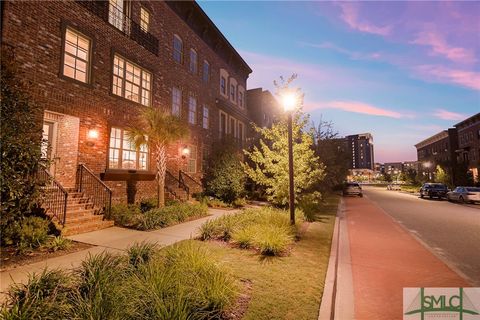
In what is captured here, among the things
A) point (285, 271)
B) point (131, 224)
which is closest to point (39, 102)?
point (131, 224)

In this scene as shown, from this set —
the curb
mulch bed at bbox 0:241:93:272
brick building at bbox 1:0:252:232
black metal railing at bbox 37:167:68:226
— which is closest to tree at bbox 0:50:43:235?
mulch bed at bbox 0:241:93:272

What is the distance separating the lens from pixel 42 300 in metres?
3.45

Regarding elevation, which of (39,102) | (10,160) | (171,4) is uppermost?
(171,4)

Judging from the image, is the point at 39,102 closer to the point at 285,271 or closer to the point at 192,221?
the point at 192,221

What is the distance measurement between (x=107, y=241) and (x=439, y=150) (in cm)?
7514

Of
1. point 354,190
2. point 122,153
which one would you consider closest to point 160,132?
point 122,153

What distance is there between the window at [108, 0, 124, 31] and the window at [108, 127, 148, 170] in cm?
521

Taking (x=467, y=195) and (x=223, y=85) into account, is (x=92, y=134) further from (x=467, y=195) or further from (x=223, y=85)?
(x=467, y=195)

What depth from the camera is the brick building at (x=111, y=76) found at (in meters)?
9.63

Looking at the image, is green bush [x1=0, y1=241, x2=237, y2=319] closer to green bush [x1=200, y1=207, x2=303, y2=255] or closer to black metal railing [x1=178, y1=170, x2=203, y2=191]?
green bush [x1=200, y1=207, x2=303, y2=255]

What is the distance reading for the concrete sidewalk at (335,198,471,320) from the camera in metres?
4.39

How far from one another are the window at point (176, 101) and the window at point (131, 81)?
2267 millimetres

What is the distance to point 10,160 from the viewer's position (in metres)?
5.87

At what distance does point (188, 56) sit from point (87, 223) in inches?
538
